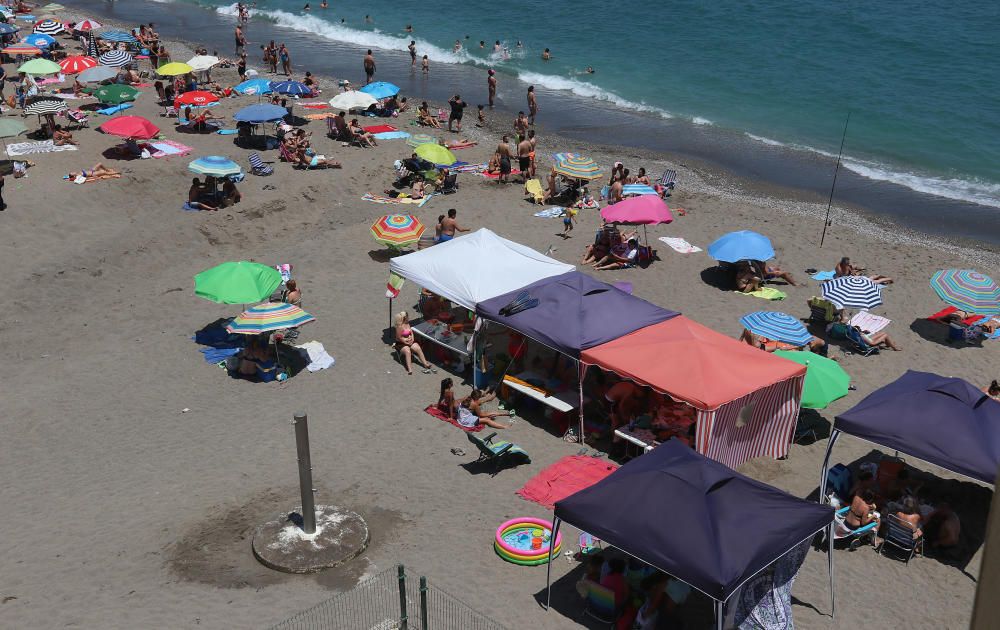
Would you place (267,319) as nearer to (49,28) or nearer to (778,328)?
(778,328)

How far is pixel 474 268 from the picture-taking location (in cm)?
1500

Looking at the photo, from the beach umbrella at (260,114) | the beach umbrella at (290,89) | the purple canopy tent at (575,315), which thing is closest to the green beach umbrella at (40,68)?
the beach umbrella at (290,89)

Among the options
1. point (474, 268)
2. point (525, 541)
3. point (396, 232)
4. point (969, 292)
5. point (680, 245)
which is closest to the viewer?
point (525, 541)

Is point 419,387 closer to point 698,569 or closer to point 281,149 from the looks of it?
point 698,569

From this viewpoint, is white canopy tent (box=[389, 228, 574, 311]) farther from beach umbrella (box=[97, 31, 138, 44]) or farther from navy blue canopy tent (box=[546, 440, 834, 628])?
beach umbrella (box=[97, 31, 138, 44])

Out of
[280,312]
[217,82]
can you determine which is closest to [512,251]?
[280,312]

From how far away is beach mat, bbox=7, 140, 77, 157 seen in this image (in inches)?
891

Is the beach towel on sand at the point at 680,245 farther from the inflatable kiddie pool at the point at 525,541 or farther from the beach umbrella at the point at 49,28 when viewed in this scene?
the beach umbrella at the point at 49,28

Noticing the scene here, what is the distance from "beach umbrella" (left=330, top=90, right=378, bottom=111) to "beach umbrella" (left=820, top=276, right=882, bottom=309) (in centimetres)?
1583

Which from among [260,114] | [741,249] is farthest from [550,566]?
[260,114]

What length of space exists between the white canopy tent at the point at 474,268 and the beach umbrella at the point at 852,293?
497 cm

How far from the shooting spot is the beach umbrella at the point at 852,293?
1619 centimetres

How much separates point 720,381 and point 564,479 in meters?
2.46

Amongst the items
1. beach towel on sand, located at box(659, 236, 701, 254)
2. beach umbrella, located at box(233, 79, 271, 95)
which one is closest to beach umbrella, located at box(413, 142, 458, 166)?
beach towel on sand, located at box(659, 236, 701, 254)
